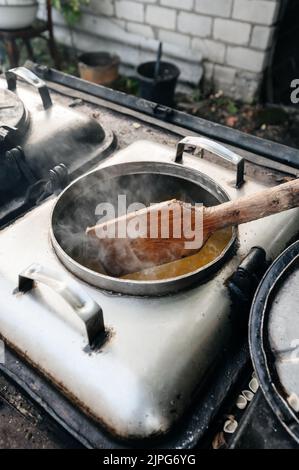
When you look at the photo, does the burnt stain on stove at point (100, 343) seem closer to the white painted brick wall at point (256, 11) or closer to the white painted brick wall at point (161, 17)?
the white painted brick wall at point (256, 11)

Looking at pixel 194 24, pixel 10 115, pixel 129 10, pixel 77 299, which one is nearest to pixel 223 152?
pixel 77 299

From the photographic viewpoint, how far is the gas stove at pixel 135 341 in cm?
141

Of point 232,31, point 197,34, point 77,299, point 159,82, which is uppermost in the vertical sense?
point 232,31

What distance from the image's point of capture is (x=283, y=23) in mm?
5430

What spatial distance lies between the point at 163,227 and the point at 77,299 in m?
0.64

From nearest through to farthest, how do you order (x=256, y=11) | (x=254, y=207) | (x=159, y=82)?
(x=254, y=207), (x=256, y=11), (x=159, y=82)

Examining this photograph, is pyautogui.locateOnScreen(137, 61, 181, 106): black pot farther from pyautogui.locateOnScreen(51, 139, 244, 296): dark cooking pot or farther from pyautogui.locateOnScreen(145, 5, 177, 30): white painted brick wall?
pyautogui.locateOnScreen(51, 139, 244, 296): dark cooking pot

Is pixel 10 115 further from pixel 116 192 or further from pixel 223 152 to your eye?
pixel 223 152

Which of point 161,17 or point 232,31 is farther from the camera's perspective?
point 161,17

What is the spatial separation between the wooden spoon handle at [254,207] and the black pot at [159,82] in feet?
14.4

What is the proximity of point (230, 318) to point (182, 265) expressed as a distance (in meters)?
0.55

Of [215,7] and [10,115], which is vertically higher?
[215,7]

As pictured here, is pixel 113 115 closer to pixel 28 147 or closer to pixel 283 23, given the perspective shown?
pixel 28 147

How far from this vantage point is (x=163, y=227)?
1.88m
